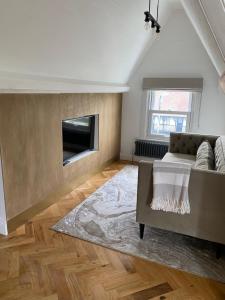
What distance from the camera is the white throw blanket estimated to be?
2.22 meters

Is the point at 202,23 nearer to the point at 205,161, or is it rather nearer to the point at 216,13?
the point at 216,13

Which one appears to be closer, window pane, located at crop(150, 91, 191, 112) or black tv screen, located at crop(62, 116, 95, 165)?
black tv screen, located at crop(62, 116, 95, 165)

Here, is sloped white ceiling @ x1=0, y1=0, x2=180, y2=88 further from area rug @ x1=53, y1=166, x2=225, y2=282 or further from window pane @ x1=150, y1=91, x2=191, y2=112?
area rug @ x1=53, y1=166, x2=225, y2=282

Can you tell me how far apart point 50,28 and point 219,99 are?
11.2ft

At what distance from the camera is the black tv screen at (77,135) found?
359cm

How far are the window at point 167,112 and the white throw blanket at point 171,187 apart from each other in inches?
110

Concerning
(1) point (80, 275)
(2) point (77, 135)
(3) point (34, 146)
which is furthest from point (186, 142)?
(1) point (80, 275)

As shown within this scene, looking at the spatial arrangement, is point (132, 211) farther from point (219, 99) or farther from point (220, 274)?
point (219, 99)

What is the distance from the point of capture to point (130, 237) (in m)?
2.65

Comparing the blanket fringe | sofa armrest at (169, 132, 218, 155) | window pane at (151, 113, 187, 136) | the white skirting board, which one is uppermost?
window pane at (151, 113, 187, 136)

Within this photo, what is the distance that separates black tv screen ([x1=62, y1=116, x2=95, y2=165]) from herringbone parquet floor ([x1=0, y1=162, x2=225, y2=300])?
140cm

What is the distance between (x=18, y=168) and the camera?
269 centimetres

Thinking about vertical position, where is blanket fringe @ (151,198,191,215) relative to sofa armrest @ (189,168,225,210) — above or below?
below

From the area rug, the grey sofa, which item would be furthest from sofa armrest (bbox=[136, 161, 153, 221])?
the area rug
